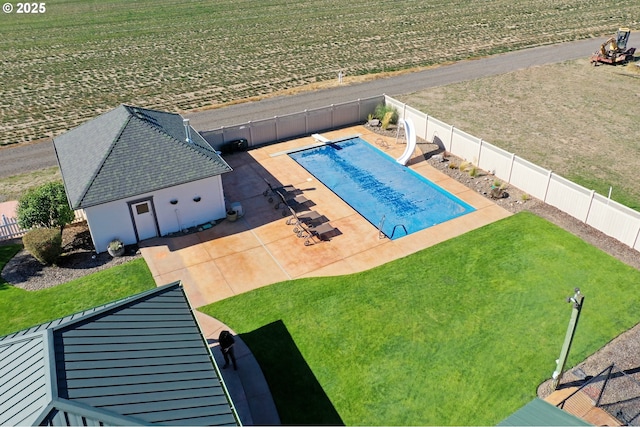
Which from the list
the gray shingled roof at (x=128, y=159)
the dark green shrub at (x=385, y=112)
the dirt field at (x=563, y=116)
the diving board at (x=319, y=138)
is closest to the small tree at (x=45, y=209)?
the gray shingled roof at (x=128, y=159)

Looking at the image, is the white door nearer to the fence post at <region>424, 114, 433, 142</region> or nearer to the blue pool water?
the blue pool water

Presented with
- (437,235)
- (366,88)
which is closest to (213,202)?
(437,235)

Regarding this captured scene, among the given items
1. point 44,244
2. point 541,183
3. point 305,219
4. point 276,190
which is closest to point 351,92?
point 276,190

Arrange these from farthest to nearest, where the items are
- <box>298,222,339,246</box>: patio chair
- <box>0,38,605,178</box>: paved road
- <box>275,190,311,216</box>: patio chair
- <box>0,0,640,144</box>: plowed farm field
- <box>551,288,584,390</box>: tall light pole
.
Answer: <box>0,0,640,144</box>: plowed farm field < <box>0,38,605,178</box>: paved road < <box>275,190,311,216</box>: patio chair < <box>298,222,339,246</box>: patio chair < <box>551,288,584,390</box>: tall light pole

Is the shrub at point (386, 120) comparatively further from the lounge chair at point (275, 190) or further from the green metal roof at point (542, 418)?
the green metal roof at point (542, 418)

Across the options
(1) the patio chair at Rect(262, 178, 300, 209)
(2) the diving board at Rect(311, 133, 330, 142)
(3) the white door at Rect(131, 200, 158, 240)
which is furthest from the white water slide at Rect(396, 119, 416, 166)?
(3) the white door at Rect(131, 200, 158, 240)

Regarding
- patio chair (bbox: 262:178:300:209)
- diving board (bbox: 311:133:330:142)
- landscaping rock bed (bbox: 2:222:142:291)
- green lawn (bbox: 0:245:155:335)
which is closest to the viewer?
green lawn (bbox: 0:245:155:335)
